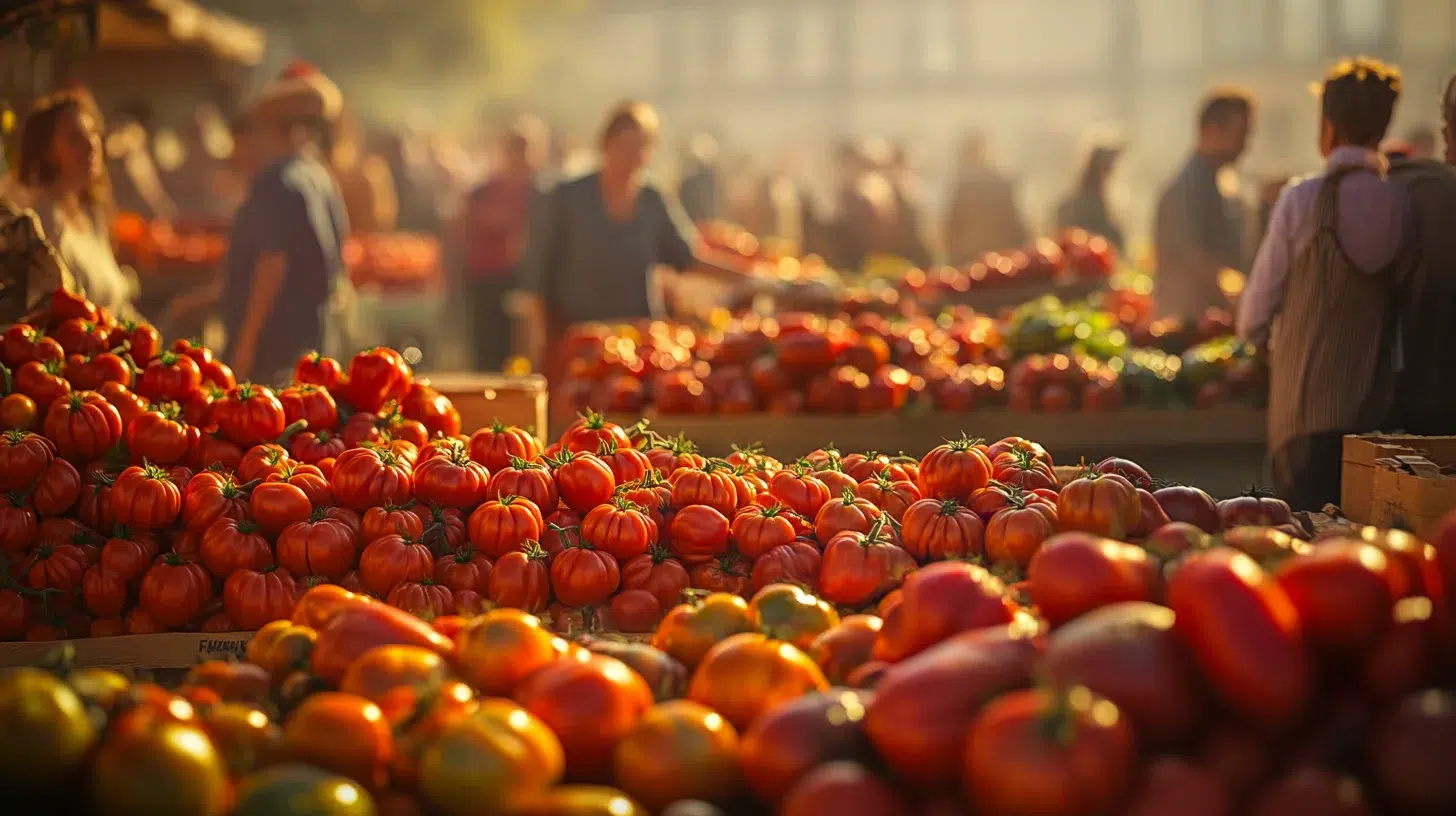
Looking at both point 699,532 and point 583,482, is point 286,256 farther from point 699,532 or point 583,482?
point 699,532

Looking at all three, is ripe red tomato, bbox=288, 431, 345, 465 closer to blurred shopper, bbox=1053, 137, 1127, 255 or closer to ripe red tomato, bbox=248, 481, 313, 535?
ripe red tomato, bbox=248, 481, 313, 535

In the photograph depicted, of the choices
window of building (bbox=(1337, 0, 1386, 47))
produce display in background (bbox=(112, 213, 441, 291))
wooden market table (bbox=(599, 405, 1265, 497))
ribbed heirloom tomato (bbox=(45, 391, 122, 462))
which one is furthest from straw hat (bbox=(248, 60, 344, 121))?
window of building (bbox=(1337, 0, 1386, 47))

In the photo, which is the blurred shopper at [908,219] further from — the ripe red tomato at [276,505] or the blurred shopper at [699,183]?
the ripe red tomato at [276,505]

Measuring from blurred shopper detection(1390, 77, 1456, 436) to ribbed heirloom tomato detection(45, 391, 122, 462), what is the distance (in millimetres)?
3920

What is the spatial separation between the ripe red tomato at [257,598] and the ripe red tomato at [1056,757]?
1977 millimetres

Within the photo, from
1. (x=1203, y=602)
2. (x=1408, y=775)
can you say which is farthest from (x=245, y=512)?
(x=1408, y=775)

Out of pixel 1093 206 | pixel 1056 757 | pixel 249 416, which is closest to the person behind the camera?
pixel 1056 757

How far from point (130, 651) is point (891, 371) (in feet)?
11.7

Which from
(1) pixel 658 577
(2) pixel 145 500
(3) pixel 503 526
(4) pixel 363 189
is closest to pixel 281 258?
(2) pixel 145 500

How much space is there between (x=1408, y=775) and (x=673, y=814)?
84cm

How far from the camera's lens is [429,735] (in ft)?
5.60

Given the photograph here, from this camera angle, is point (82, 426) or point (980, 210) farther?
point (980, 210)

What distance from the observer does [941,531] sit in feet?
9.25

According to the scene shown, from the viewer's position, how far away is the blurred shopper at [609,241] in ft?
22.9
